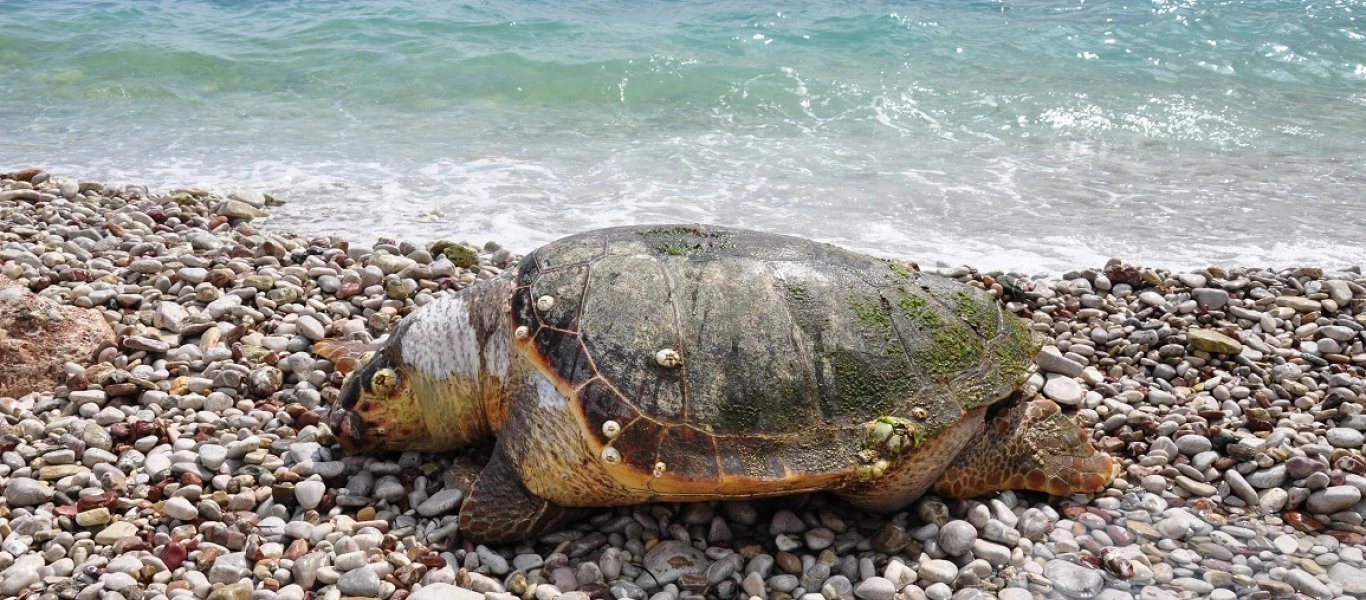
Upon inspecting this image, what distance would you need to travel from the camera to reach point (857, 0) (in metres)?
16.2

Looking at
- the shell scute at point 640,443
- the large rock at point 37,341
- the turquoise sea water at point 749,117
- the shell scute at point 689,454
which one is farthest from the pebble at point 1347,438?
the large rock at point 37,341

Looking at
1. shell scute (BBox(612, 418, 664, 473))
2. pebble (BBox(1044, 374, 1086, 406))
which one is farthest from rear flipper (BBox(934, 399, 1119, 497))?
shell scute (BBox(612, 418, 664, 473))

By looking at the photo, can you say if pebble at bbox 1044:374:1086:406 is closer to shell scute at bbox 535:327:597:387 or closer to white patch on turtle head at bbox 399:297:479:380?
shell scute at bbox 535:327:597:387

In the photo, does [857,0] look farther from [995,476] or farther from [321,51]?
[995,476]

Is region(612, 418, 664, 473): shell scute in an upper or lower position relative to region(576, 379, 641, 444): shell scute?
lower

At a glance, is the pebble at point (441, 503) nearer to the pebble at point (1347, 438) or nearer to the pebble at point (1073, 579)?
the pebble at point (1073, 579)

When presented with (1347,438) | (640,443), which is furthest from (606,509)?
(1347,438)

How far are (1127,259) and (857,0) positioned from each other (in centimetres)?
1093

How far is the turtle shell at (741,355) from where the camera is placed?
10.6 ft

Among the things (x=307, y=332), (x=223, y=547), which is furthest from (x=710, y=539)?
(x=307, y=332)

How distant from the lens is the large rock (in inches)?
161

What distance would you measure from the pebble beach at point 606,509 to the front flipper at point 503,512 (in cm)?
7

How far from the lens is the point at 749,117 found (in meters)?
10.7

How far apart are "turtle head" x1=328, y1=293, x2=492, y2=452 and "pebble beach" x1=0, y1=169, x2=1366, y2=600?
13cm
